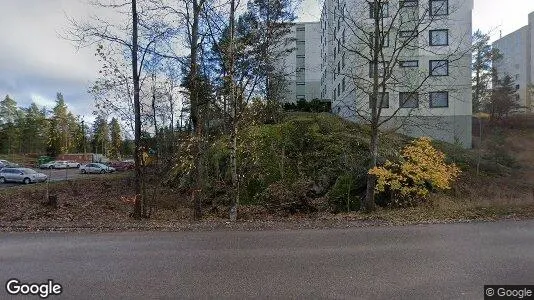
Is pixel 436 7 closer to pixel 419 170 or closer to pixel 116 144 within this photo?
pixel 419 170

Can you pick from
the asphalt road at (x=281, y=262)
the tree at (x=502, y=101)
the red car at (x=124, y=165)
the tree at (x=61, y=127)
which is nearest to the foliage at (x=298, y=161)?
the red car at (x=124, y=165)

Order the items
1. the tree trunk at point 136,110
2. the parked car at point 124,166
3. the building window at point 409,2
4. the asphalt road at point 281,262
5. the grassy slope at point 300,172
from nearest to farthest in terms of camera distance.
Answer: the asphalt road at point 281,262
the building window at point 409,2
the tree trunk at point 136,110
the grassy slope at point 300,172
the parked car at point 124,166

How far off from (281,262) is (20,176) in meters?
44.3

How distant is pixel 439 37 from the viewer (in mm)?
34188

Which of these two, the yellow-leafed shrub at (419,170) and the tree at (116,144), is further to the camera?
the tree at (116,144)

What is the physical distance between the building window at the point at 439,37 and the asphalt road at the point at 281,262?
2726 centimetres

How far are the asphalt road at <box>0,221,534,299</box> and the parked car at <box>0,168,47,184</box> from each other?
125 ft

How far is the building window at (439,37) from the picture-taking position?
3362 cm

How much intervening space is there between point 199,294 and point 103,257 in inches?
121

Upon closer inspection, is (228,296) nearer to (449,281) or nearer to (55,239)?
(449,281)

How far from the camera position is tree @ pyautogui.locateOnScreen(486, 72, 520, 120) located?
52188mm

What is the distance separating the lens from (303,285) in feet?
18.5

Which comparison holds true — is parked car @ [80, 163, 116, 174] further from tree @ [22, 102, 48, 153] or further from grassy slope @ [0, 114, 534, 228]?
tree @ [22, 102, 48, 153]

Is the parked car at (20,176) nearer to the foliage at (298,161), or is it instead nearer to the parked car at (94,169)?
the parked car at (94,169)
